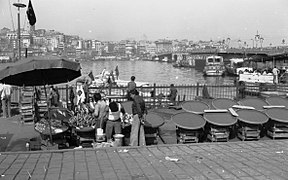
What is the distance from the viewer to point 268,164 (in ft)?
21.3

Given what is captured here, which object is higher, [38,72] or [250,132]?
[38,72]

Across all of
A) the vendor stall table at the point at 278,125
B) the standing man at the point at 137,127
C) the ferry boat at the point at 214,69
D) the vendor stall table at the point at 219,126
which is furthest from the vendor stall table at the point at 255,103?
the ferry boat at the point at 214,69

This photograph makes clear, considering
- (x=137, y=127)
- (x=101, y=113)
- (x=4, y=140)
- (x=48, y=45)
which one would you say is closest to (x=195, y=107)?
(x=137, y=127)

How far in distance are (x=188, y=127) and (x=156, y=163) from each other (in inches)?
76.7

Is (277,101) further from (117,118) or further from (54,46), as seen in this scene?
(54,46)

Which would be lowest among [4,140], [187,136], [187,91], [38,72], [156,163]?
[4,140]

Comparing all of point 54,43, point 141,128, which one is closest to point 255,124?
point 141,128

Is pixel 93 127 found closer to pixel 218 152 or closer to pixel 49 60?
pixel 49 60

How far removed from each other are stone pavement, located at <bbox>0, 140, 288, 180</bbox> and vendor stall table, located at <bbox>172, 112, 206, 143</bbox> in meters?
0.37

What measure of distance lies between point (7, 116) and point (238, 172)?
10.7 m

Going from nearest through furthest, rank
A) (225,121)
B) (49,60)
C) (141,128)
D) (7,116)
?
(49,60), (141,128), (225,121), (7,116)

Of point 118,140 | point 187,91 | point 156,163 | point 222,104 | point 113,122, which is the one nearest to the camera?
point 156,163

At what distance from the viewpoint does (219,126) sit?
8.42 metres

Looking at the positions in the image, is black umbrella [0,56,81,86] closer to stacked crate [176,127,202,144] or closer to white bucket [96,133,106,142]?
white bucket [96,133,106,142]
